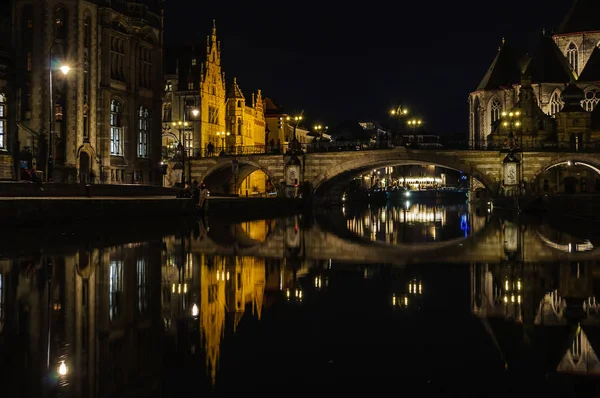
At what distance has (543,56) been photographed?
10100 cm

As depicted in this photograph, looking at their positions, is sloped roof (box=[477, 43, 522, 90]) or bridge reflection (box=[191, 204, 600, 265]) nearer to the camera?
bridge reflection (box=[191, 204, 600, 265])

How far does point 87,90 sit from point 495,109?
6903 cm

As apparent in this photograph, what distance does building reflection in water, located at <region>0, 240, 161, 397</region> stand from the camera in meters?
7.34

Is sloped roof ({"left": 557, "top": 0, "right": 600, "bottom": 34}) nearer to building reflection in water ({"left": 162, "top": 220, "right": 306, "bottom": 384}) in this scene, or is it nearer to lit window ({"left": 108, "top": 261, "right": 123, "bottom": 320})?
building reflection in water ({"left": 162, "top": 220, "right": 306, "bottom": 384})

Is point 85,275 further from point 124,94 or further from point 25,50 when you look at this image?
point 124,94

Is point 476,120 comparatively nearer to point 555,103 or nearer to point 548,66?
point 548,66

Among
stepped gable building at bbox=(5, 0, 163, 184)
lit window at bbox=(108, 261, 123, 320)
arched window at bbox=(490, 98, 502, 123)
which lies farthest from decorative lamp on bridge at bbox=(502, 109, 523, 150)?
lit window at bbox=(108, 261, 123, 320)

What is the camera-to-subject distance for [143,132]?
6512cm

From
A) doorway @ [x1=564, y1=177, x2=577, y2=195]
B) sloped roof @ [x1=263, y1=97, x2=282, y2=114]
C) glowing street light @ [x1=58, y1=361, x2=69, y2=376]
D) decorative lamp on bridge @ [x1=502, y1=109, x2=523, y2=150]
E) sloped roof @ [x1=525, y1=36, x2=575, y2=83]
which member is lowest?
glowing street light @ [x1=58, y1=361, x2=69, y2=376]

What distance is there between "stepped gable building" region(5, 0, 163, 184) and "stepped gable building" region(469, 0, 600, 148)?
4245 centimetres

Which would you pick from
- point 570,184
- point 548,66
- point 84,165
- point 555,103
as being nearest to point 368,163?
point 84,165

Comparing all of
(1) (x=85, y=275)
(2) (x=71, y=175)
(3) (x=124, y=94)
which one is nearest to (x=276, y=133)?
(3) (x=124, y=94)

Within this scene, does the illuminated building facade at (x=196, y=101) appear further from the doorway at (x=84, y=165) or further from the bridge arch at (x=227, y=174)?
the doorway at (x=84, y=165)

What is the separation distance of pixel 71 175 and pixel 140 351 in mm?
48671
